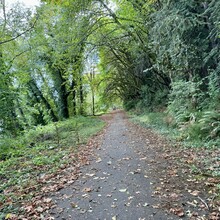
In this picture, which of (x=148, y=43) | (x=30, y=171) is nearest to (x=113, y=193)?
(x=30, y=171)

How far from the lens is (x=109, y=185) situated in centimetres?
456

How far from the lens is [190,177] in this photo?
457 centimetres

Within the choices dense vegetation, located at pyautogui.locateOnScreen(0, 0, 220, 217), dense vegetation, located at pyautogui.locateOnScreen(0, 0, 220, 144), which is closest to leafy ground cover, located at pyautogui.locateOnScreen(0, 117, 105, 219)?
dense vegetation, located at pyautogui.locateOnScreen(0, 0, 220, 217)

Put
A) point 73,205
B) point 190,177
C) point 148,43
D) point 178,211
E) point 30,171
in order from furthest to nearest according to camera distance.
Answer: point 148,43
point 30,171
point 190,177
point 73,205
point 178,211

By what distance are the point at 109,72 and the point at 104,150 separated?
792 inches

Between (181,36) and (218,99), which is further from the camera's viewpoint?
(181,36)

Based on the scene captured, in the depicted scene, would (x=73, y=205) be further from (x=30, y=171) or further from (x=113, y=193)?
(x=30, y=171)

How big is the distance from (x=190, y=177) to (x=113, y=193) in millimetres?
1737

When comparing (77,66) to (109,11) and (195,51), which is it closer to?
(109,11)

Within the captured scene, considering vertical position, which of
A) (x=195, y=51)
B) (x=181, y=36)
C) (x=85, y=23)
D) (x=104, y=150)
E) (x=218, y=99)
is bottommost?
(x=104, y=150)

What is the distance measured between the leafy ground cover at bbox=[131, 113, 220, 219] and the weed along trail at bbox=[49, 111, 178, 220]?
0.25 m

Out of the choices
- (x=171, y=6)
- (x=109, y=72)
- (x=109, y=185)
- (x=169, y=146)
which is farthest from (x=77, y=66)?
(x=109, y=72)

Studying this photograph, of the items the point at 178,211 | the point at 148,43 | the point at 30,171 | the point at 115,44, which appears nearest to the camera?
the point at 178,211

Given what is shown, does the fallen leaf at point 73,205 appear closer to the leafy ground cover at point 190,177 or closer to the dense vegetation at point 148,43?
the leafy ground cover at point 190,177
